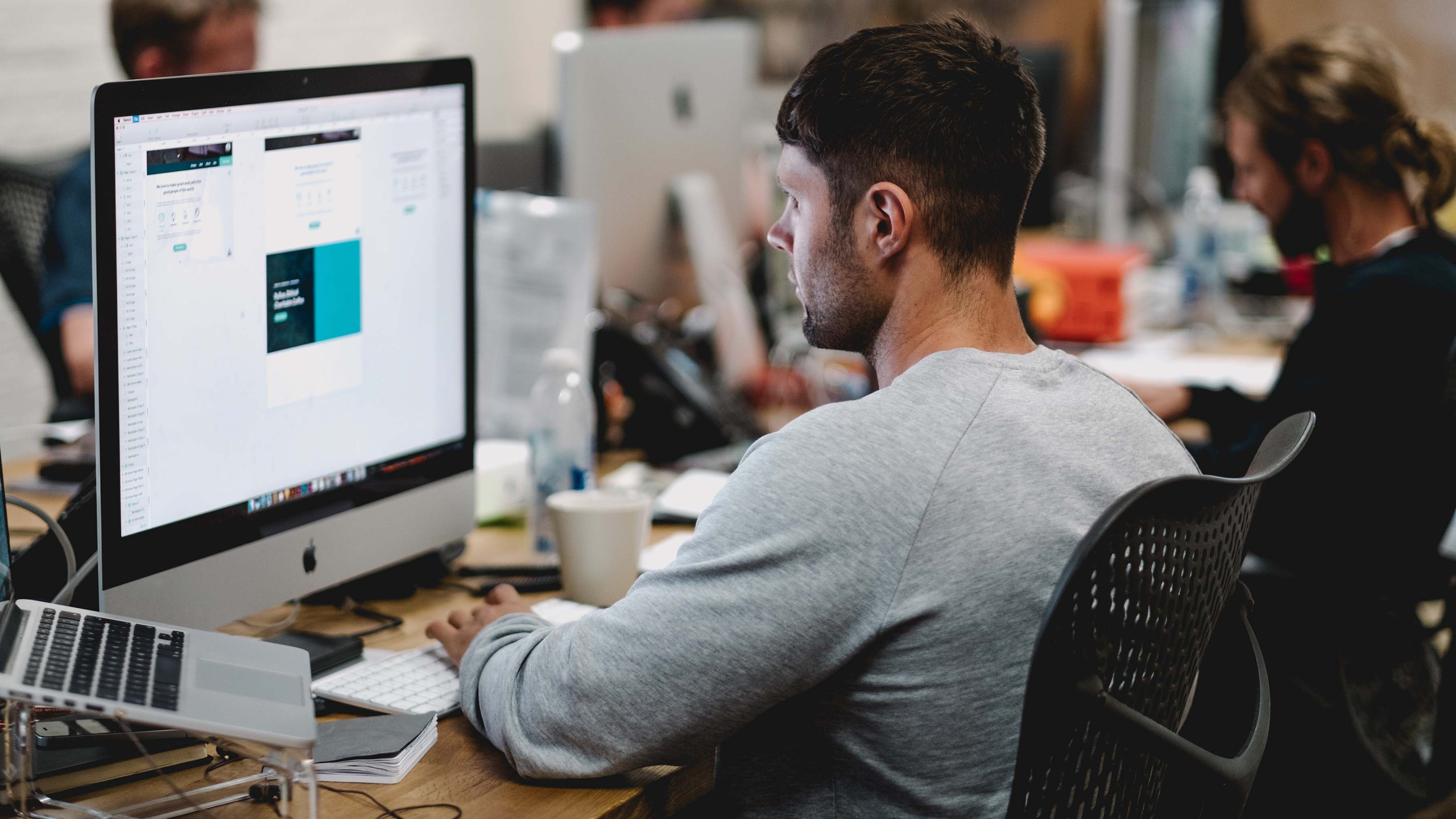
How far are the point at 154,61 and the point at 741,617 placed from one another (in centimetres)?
183

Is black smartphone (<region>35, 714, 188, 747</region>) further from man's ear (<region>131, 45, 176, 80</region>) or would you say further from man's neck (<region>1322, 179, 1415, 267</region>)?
man's neck (<region>1322, 179, 1415, 267</region>)

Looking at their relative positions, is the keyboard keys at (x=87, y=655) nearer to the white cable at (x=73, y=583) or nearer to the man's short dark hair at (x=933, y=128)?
the white cable at (x=73, y=583)

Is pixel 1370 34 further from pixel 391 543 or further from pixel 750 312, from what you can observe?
pixel 391 543

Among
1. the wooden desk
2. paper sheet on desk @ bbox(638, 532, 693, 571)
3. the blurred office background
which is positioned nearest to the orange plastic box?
the blurred office background

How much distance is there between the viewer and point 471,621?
3.95 feet

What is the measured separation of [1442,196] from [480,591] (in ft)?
5.10

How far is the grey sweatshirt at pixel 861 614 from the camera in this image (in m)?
0.89

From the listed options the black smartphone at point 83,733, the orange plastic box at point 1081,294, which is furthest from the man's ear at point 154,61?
the orange plastic box at point 1081,294

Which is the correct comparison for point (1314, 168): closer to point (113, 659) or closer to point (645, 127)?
point (645, 127)

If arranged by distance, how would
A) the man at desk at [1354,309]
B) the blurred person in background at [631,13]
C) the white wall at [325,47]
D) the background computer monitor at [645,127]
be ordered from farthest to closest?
the blurred person in background at [631,13], the white wall at [325,47], the background computer monitor at [645,127], the man at desk at [1354,309]

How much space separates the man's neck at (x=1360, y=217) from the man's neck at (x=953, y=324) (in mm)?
1220

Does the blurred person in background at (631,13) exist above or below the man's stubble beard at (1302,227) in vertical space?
above

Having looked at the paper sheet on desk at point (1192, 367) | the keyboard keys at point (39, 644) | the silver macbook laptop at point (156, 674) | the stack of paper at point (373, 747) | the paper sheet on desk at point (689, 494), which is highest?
the keyboard keys at point (39, 644)

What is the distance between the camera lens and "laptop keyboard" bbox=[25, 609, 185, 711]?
2.72ft
